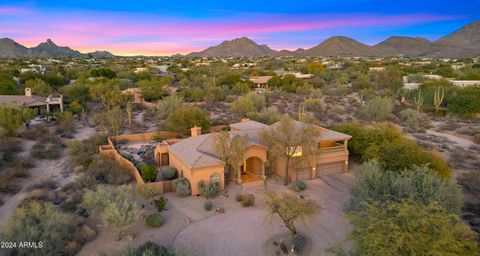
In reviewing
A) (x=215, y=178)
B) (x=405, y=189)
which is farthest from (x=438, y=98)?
(x=215, y=178)

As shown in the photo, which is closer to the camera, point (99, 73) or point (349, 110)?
point (349, 110)

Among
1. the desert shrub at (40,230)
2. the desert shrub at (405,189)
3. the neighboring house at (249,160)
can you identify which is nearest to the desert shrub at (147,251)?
the desert shrub at (40,230)

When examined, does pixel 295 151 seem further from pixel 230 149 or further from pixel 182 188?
pixel 182 188

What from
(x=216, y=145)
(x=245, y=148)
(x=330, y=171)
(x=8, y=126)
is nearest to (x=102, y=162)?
(x=216, y=145)

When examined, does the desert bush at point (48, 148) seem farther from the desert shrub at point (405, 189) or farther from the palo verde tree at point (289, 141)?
the desert shrub at point (405, 189)

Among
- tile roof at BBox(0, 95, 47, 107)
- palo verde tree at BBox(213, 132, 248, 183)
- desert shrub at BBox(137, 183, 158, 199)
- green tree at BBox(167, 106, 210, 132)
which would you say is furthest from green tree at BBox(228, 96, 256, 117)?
tile roof at BBox(0, 95, 47, 107)

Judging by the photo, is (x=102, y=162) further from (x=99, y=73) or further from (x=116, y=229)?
(x=99, y=73)
